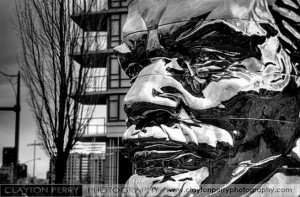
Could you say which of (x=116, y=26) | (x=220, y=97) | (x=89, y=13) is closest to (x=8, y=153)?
(x=89, y=13)

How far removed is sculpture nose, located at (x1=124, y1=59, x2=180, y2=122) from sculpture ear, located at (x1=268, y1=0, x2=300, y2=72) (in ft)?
1.32

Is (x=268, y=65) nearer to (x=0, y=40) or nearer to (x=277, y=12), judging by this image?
(x=277, y=12)

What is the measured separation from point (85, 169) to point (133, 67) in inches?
734

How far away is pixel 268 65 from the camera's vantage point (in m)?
1.93

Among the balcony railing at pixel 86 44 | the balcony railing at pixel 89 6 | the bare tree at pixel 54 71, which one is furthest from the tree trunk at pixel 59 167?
the balcony railing at pixel 89 6

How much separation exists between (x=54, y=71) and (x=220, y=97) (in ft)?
29.9

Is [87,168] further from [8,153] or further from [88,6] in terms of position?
[8,153]

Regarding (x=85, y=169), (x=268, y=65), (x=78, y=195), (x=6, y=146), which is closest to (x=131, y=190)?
(x=268, y=65)

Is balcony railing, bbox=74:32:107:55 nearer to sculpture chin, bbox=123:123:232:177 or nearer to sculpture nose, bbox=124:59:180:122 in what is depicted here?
sculpture nose, bbox=124:59:180:122

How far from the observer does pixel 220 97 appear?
75.0 inches

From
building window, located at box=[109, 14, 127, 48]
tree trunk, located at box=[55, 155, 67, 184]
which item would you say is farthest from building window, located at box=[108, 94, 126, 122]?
tree trunk, located at box=[55, 155, 67, 184]

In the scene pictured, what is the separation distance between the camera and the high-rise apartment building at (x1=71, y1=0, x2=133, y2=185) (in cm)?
1171

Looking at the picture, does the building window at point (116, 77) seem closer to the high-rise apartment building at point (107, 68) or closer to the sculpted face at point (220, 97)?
the high-rise apartment building at point (107, 68)

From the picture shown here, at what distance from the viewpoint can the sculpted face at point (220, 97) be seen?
1909 mm
